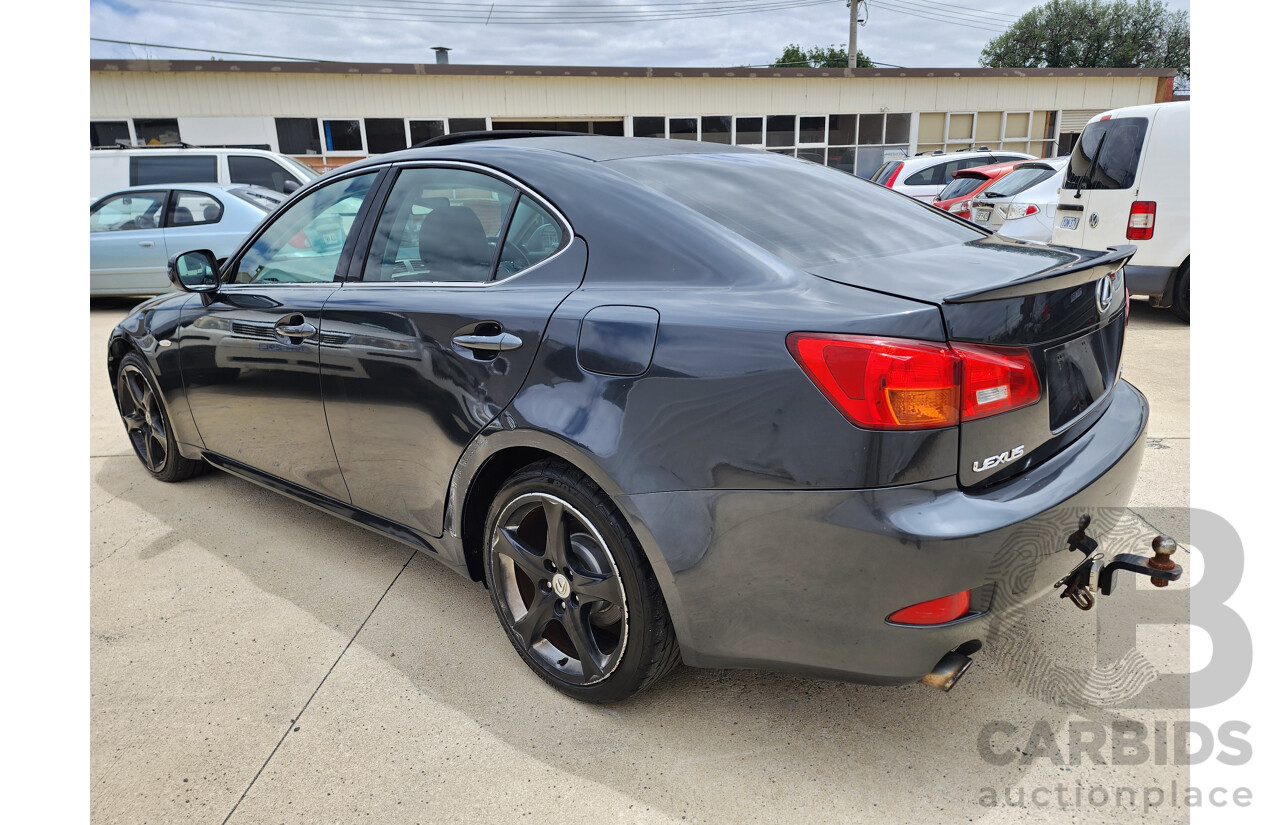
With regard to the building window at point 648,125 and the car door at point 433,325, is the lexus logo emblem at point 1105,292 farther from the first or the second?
the building window at point 648,125

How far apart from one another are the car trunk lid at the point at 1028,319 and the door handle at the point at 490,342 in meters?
0.82

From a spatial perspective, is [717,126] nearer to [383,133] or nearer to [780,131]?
[780,131]

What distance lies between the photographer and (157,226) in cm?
898

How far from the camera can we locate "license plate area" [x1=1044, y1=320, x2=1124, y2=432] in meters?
1.88

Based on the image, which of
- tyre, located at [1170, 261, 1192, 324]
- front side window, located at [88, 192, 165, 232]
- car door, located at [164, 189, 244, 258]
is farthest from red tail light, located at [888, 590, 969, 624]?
front side window, located at [88, 192, 165, 232]

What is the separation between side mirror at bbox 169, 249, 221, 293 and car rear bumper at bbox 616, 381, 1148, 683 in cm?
237

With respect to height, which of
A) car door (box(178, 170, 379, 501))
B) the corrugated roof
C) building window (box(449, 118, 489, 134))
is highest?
the corrugated roof

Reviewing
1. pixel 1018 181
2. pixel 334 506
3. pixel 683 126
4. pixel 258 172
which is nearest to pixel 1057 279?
pixel 334 506

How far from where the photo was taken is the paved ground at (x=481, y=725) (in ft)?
6.39

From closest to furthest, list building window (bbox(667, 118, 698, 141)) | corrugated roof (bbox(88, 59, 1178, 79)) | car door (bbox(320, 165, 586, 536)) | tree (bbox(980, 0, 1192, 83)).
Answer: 1. car door (bbox(320, 165, 586, 536))
2. corrugated roof (bbox(88, 59, 1178, 79))
3. building window (bbox(667, 118, 698, 141))
4. tree (bbox(980, 0, 1192, 83))

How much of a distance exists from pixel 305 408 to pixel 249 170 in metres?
9.03

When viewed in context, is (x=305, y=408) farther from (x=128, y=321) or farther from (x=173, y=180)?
(x=173, y=180)

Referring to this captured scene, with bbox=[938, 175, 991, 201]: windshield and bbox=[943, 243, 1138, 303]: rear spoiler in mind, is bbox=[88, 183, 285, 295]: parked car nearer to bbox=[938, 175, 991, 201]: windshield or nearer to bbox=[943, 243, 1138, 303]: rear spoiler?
bbox=[943, 243, 1138, 303]: rear spoiler

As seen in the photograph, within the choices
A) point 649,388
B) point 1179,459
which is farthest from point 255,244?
point 1179,459
